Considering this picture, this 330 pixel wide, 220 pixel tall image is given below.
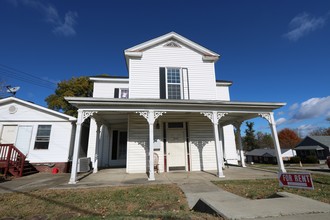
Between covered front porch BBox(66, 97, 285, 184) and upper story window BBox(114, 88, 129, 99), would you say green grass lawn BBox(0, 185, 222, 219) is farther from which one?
upper story window BBox(114, 88, 129, 99)

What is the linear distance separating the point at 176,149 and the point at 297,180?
6.12 meters

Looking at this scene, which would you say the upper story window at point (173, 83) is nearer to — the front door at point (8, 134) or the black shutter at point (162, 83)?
the black shutter at point (162, 83)

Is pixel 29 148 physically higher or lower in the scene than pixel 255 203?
higher

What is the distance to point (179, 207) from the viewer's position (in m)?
4.20

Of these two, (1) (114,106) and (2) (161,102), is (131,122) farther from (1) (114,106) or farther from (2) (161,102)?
(2) (161,102)

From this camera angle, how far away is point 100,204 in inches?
177

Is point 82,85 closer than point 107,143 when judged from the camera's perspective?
No

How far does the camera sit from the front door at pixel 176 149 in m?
10.0

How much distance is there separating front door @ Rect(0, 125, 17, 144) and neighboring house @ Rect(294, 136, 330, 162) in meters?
45.6

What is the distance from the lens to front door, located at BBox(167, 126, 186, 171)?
10047mm

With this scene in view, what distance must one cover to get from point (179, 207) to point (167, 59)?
9062 millimetres

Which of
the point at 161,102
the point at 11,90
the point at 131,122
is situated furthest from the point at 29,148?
the point at 161,102

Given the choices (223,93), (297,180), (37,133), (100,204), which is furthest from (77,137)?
(223,93)

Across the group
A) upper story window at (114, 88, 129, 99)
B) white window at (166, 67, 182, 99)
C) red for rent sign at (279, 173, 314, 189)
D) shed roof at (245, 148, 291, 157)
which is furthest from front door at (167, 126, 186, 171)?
shed roof at (245, 148, 291, 157)
